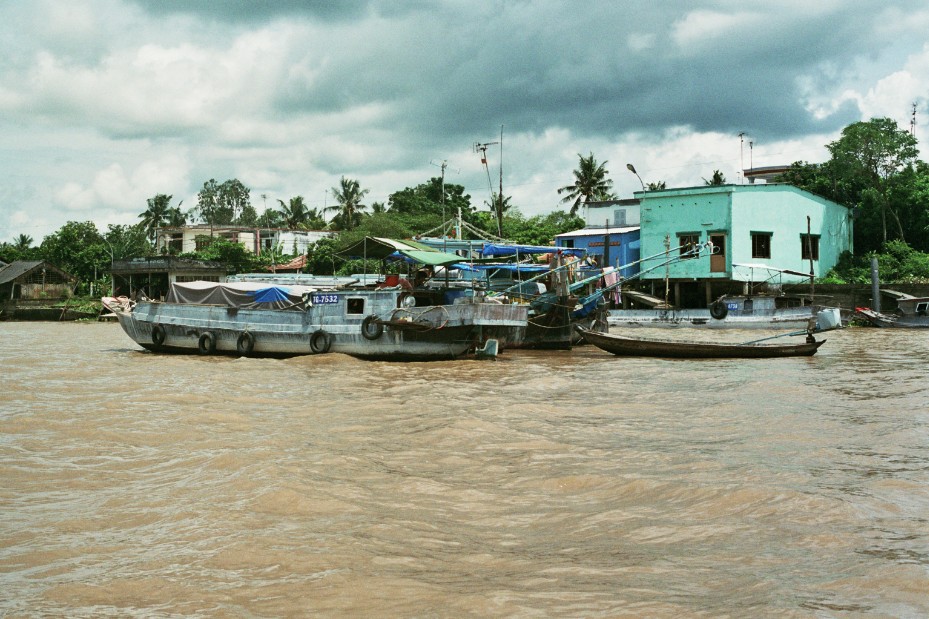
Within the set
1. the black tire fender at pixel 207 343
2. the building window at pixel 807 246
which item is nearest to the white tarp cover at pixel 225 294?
the black tire fender at pixel 207 343

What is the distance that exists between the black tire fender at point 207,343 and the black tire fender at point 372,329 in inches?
162

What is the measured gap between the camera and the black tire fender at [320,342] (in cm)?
1705

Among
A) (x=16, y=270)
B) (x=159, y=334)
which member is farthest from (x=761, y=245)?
(x=16, y=270)

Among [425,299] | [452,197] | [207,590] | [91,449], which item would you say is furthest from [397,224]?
[207,590]

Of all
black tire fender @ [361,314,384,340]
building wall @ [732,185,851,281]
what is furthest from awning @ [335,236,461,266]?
building wall @ [732,185,851,281]

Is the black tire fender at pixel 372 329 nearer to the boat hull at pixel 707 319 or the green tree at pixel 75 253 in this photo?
the boat hull at pixel 707 319

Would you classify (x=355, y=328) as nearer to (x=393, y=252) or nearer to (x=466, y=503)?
(x=393, y=252)

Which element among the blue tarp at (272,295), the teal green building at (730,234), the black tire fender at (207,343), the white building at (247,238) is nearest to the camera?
the blue tarp at (272,295)

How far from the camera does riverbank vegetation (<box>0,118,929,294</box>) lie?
3419 cm

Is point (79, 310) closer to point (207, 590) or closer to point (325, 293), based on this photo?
point (325, 293)

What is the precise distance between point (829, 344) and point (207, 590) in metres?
20.8

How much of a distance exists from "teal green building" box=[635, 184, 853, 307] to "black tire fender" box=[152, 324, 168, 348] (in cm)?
1928

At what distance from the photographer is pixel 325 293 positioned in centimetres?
1722

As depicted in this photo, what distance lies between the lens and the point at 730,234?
32.0 metres
